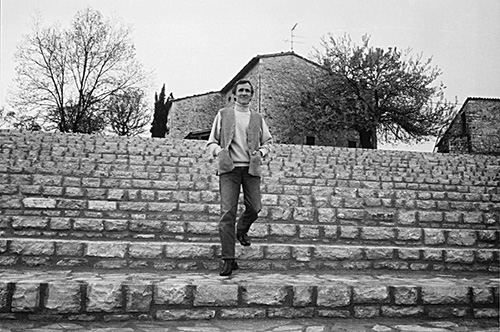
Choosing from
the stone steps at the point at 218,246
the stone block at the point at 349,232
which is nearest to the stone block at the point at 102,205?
the stone steps at the point at 218,246

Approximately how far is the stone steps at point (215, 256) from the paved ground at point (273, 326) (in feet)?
3.98

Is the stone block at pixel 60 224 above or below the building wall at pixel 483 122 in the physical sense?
below

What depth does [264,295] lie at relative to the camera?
12.1ft

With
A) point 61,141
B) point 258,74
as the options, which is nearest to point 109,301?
point 61,141

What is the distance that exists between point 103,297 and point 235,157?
5.77 feet

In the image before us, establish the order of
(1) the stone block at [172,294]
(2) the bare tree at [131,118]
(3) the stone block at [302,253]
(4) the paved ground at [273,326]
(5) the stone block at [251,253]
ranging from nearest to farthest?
(4) the paved ground at [273,326]
(1) the stone block at [172,294]
(5) the stone block at [251,253]
(3) the stone block at [302,253]
(2) the bare tree at [131,118]

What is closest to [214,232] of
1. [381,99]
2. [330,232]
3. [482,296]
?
[330,232]

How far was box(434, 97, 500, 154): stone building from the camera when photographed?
27.7 metres

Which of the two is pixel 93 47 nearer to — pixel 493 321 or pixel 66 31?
pixel 66 31

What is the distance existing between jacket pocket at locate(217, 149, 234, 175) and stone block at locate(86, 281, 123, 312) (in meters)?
1.43

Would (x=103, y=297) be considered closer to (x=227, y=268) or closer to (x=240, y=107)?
(x=227, y=268)

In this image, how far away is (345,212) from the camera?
21.9ft

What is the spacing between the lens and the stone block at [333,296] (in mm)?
3768

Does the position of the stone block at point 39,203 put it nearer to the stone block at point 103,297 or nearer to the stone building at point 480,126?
the stone block at point 103,297
